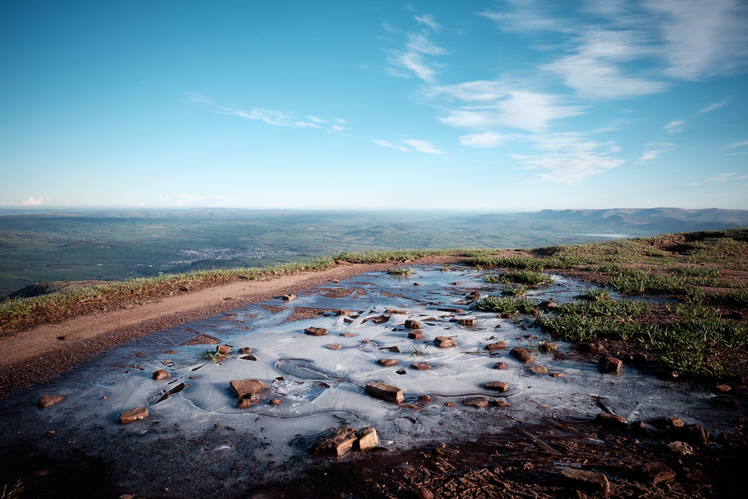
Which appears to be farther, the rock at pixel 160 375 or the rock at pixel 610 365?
the rock at pixel 160 375

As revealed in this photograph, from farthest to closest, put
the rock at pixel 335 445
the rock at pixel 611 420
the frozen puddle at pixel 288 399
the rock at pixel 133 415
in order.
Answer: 1. the rock at pixel 133 415
2. the rock at pixel 611 420
3. the frozen puddle at pixel 288 399
4. the rock at pixel 335 445

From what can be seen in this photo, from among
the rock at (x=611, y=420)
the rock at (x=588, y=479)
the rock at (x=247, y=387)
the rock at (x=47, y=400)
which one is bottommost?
the rock at (x=47, y=400)

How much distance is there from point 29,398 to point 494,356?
654 centimetres

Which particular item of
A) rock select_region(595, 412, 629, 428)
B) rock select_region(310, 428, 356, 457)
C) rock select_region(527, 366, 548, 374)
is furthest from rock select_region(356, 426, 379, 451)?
rock select_region(527, 366, 548, 374)

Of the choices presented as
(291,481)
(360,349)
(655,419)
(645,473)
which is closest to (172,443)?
(291,481)

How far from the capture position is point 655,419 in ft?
10.8

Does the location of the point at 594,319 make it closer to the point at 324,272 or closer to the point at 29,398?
the point at 29,398

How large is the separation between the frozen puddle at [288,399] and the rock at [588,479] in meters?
0.88

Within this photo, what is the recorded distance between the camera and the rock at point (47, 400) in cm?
395

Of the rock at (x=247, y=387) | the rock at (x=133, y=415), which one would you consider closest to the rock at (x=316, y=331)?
the rock at (x=247, y=387)

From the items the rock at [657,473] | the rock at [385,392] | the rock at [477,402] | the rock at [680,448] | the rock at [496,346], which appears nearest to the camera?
the rock at [657,473]

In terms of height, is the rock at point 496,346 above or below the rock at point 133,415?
above

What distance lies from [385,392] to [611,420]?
2.40 meters

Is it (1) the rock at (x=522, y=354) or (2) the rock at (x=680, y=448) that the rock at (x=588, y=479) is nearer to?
(2) the rock at (x=680, y=448)
